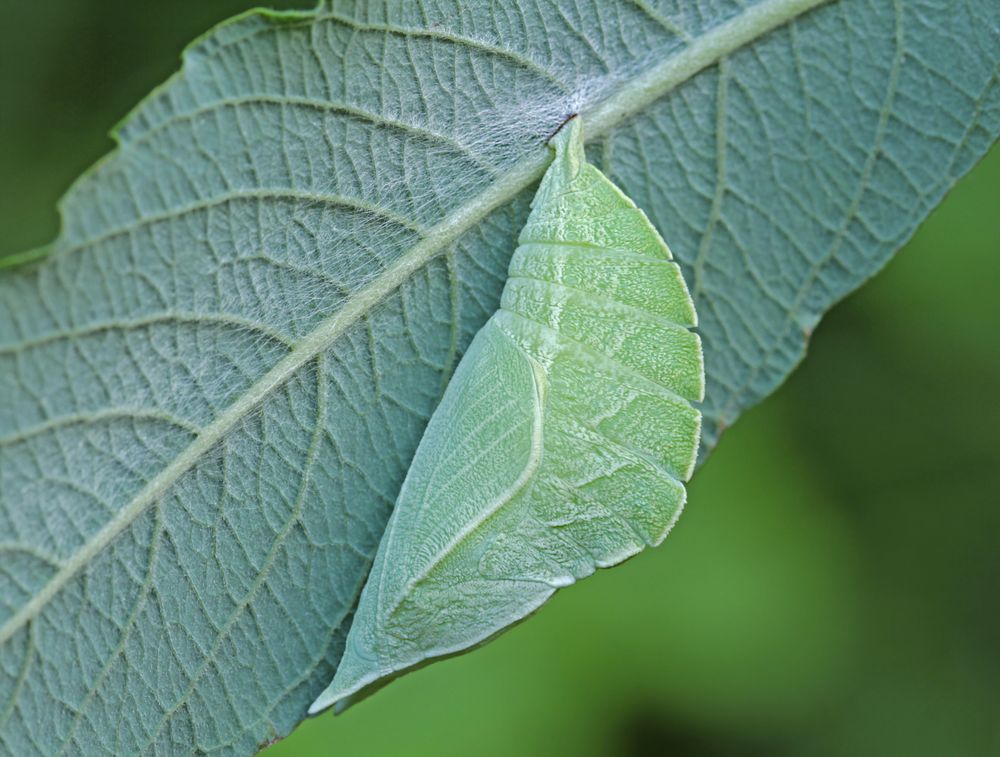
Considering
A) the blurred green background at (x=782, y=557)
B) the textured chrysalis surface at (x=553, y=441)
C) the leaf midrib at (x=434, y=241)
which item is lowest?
the blurred green background at (x=782, y=557)

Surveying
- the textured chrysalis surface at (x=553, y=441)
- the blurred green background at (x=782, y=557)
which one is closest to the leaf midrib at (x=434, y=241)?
the textured chrysalis surface at (x=553, y=441)

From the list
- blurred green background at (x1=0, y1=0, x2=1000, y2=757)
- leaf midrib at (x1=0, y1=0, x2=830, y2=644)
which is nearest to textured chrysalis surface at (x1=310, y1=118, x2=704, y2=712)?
leaf midrib at (x1=0, y1=0, x2=830, y2=644)

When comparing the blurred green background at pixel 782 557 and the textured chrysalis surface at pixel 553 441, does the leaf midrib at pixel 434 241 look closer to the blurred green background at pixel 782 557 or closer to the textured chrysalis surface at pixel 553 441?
the textured chrysalis surface at pixel 553 441

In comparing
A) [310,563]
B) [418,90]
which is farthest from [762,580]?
[418,90]

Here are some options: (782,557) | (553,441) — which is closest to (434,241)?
(553,441)

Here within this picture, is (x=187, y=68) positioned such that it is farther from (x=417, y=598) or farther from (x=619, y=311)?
(x=417, y=598)
